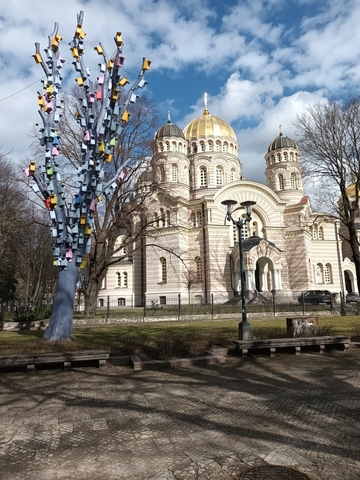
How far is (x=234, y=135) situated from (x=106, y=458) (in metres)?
46.3

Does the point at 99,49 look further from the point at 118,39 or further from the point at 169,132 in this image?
the point at 169,132

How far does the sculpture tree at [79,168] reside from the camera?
41.0ft

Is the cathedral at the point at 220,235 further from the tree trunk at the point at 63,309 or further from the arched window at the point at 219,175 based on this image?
the tree trunk at the point at 63,309

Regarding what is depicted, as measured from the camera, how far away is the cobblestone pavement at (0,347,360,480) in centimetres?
359

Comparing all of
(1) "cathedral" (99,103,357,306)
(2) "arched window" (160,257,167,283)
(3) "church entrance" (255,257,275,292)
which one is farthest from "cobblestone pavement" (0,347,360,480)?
(2) "arched window" (160,257,167,283)

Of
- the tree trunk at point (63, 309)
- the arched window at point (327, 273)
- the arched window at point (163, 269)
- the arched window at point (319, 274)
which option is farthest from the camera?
the arched window at point (327, 273)

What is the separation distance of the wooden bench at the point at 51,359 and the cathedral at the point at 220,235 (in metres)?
23.5

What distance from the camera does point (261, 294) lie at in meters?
34.2

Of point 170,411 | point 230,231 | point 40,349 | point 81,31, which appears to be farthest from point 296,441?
point 230,231

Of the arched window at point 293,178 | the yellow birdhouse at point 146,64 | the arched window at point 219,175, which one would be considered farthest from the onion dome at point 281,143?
the yellow birdhouse at point 146,64

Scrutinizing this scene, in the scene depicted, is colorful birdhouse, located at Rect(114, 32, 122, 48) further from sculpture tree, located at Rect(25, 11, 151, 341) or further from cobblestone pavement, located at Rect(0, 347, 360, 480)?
cobblestone pavement, located at Rect(0, 347, 360, 480)

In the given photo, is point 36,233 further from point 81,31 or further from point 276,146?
point 276,146

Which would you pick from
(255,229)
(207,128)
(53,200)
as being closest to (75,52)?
(53,200)

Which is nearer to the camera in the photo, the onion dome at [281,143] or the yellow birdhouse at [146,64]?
the yellow birdhouse at [146,64]
